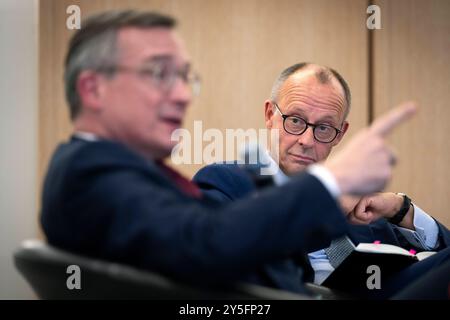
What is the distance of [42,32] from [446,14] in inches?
92.6

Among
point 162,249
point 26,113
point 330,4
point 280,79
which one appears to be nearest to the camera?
point 162,249

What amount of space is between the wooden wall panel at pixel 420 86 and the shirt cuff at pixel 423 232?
1466 mm

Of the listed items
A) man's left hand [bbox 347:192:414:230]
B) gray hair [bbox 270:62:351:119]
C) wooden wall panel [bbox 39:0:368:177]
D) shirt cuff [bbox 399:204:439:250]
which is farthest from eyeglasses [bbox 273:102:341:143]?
wooden wall panel [bbox 39:0:368:177]

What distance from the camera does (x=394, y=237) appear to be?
2256 millimetres

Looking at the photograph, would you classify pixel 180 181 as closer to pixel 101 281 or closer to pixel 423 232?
pixel 101 281

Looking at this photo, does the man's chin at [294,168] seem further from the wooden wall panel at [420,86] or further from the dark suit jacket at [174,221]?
the wooden wall panel at [420,86]

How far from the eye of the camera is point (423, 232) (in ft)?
7.26

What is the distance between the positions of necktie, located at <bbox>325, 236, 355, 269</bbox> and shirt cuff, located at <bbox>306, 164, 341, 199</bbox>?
119 cm

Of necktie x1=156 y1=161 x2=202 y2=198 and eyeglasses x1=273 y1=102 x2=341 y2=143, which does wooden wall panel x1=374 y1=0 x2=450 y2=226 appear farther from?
necktie x1=156 y1=161 x2=202 y2=198

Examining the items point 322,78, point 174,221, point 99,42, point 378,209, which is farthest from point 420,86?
point 174,221

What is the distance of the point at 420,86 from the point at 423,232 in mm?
1758

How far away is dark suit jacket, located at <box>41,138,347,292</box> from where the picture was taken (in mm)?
876
